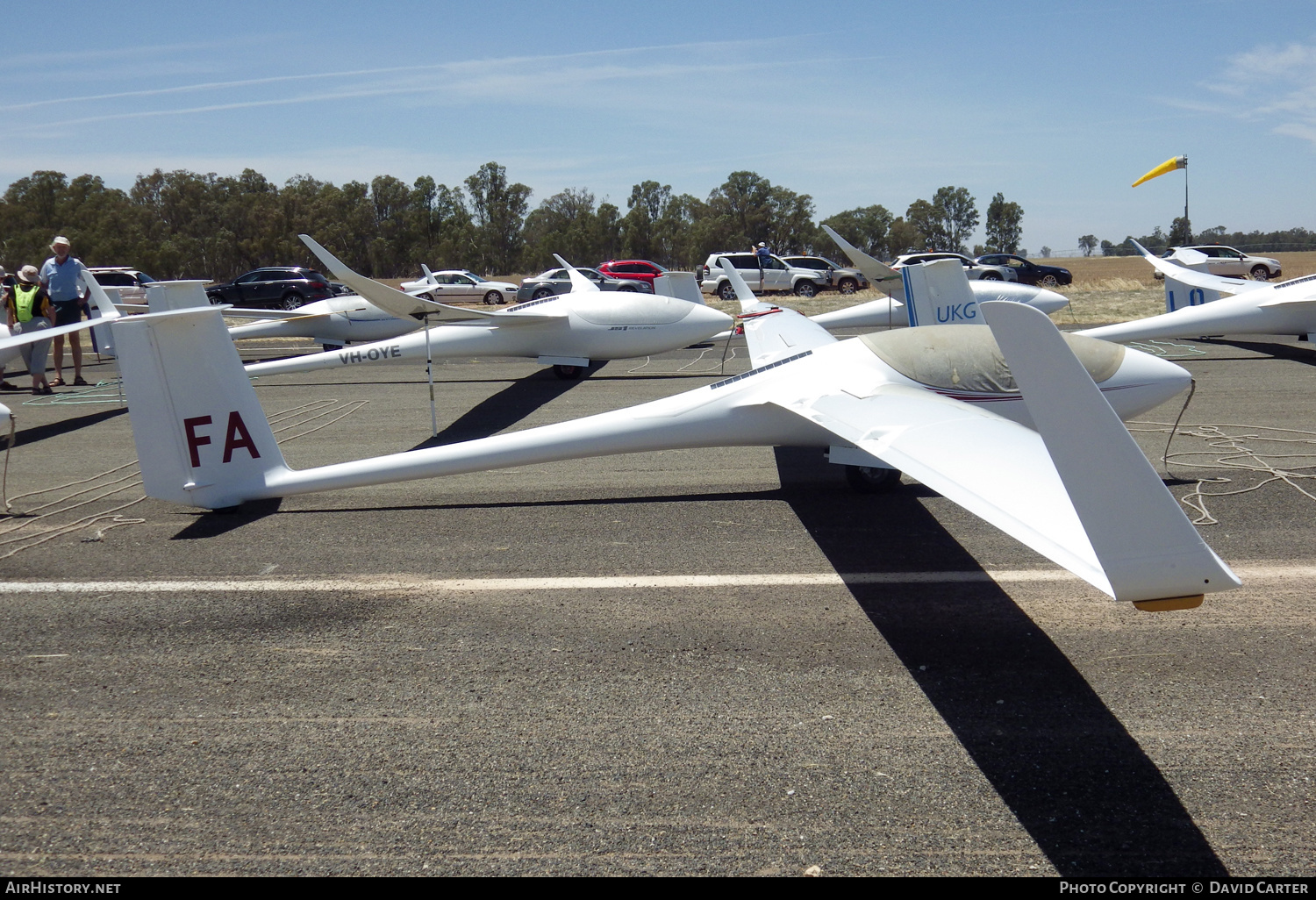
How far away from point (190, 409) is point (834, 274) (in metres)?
40.4

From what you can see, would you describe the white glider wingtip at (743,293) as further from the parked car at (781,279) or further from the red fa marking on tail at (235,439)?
the parked car at (781,279)

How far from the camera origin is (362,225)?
79.9 metres

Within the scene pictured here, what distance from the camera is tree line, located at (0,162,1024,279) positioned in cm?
7569

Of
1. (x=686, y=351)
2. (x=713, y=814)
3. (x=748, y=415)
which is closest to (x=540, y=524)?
(x=748, y=415)

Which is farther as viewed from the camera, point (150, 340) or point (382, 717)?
point (150, 340)

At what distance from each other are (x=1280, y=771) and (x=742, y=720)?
2258 mm

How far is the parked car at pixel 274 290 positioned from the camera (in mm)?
40031

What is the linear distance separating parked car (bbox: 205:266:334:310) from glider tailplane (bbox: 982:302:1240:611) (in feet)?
135

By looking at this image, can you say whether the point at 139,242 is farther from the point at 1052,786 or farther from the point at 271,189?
the point at 1052,786

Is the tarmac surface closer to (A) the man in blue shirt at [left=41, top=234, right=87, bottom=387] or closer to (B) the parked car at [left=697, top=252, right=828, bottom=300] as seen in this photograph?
(A) the man in blue shirt at [left=41, top=234, right=87, bottom=387]

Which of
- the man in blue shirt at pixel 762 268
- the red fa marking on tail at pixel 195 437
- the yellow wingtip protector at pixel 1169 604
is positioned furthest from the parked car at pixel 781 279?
the yellow wingtip protector at pixel 1169 604

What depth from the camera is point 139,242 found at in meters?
73.6

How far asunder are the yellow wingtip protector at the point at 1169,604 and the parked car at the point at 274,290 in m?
41.3

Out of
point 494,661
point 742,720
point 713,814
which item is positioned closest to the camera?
point 713,814
